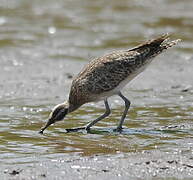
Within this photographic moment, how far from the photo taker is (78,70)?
17.0 m

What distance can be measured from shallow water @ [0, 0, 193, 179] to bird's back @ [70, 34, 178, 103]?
0.55 metres

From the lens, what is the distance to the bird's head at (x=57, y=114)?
37.6 ft

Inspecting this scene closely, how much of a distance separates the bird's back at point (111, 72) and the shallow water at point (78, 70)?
55cm

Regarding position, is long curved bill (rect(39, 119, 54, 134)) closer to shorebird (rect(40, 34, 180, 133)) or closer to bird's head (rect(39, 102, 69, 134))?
bird's head (rect(39, 102, 69, 134))

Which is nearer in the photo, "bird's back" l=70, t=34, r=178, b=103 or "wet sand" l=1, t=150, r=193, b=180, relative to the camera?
"wet sand" l=1, t=150, r=193, b=180

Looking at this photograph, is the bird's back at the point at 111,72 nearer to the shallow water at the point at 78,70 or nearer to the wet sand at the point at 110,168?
the shallow water at the point at 78,70

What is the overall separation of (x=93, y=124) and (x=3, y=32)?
9.33 meters

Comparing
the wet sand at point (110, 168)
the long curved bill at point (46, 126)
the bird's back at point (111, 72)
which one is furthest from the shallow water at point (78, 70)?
the bird's back at point (111, 72)

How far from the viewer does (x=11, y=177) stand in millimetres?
8758

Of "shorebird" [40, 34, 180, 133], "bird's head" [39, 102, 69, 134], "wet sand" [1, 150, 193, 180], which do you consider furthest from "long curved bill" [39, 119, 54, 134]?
"wet sand" [1, 150, 193, 180]

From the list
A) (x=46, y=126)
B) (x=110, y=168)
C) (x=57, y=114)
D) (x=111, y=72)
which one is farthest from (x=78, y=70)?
(x=110, y=168)

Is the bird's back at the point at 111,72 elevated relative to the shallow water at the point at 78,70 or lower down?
elevated

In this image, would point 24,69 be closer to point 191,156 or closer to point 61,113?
point 61,113

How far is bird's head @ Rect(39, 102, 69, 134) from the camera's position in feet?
37.6
